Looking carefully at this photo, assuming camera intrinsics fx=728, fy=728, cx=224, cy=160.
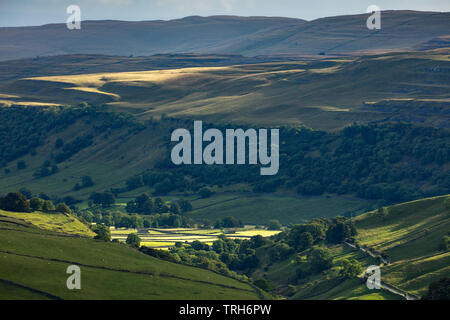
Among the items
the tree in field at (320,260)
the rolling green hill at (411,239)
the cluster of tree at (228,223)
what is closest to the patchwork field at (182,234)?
the cluster of tree at (228,223)

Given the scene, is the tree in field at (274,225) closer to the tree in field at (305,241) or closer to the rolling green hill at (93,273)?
the tree in field at (305,241)

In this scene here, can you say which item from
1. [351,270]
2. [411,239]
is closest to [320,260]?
[351,270]

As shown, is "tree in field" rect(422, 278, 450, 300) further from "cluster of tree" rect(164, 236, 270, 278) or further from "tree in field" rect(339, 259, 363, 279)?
"cluster of tree" rect(164, 236, 270, 278)

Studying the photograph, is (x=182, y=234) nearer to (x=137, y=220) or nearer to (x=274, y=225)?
(x=137, y=220)

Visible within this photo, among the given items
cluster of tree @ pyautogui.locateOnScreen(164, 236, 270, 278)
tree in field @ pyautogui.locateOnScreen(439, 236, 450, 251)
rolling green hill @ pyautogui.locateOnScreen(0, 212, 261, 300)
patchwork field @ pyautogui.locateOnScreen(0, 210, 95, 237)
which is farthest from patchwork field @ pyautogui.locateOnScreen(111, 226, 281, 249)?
tree in field @ pyautogui.locateOnScreen(439, 236, 450, 251)
